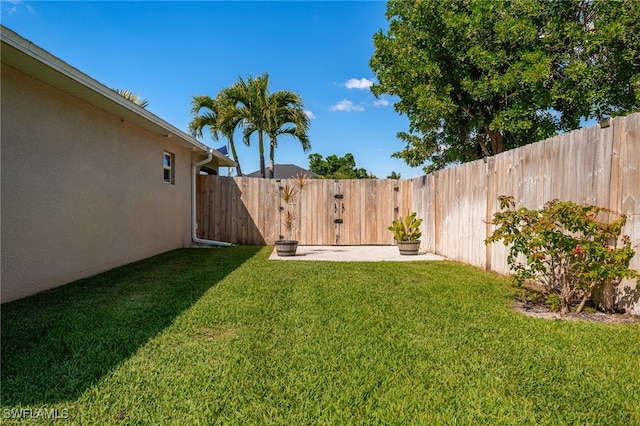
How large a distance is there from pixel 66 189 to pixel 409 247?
6.52 metres

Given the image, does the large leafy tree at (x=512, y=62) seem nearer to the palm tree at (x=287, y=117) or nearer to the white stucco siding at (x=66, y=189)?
the palm tree at (x=287, y=117)

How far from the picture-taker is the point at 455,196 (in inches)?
280

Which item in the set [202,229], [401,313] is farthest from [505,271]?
[202,229]

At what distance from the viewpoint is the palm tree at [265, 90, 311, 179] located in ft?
48.4

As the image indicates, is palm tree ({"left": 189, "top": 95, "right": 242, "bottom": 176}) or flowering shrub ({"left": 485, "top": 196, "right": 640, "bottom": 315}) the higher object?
palm tree ({"left": 189, "top": 95, "right": 242, "bottom": 176})

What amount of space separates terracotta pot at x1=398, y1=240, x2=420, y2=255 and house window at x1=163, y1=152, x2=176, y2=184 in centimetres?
571

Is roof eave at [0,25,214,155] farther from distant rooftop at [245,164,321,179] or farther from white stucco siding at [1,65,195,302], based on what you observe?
distant rooftop at [245,164,321,179]

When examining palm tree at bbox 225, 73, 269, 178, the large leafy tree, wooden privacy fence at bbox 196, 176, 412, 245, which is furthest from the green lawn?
palm tree at bbox 225, 73, 269, 178

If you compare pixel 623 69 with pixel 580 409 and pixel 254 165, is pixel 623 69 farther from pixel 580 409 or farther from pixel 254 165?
pixel 254 165

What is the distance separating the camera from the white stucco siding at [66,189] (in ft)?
12.8

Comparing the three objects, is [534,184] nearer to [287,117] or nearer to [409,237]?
[409,237]

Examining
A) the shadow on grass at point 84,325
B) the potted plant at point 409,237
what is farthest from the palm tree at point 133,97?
the potted plant at point 409,237

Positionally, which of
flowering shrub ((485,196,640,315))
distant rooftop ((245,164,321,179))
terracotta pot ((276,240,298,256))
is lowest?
terracotta pot ((276,240,298,256))

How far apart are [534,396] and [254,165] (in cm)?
1576
